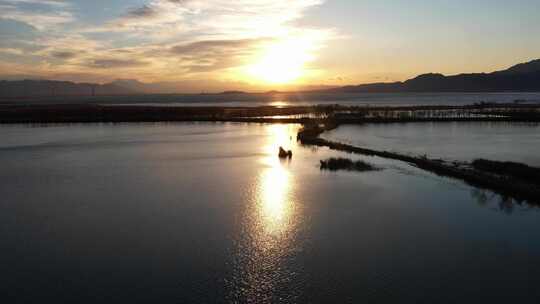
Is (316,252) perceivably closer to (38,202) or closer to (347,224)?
(347,224)

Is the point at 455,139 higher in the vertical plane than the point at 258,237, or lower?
higher

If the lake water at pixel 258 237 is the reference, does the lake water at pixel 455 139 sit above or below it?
above

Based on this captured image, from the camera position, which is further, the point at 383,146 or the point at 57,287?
the point at 383,146

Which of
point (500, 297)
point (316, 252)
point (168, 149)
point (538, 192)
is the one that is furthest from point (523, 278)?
point (168, 149)

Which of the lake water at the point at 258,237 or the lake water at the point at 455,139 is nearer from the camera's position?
the lake water at the point at 258,237

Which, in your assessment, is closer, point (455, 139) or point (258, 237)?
point (258, 237)
